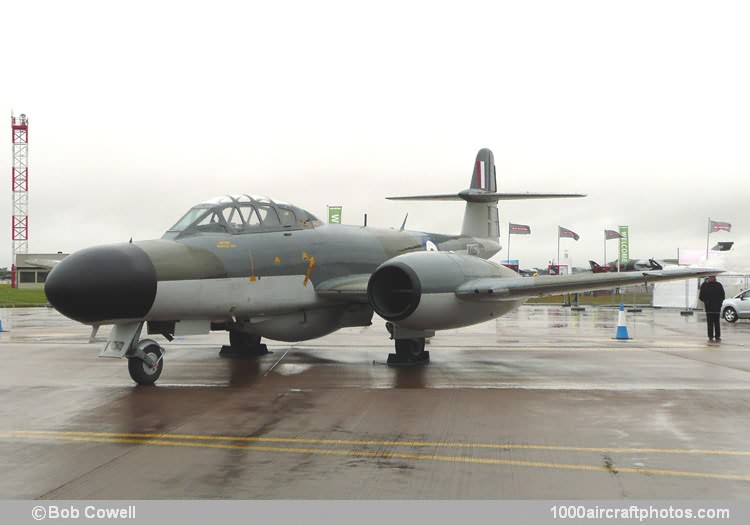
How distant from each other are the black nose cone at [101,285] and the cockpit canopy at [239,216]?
167cm

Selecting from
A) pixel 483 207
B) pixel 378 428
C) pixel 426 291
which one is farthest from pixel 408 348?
pixel 483 207

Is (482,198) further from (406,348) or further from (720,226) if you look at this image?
(720,226)

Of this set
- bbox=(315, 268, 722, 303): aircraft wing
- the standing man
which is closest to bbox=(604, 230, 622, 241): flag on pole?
the standing man

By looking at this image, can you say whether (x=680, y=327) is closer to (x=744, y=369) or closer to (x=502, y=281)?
(x=744, y=369)

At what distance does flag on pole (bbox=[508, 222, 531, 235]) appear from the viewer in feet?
153

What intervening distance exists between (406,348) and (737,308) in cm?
1995

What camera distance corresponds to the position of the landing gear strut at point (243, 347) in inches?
560

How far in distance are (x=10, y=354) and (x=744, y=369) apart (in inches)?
548

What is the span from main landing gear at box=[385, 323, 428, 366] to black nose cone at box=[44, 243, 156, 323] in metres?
4.55

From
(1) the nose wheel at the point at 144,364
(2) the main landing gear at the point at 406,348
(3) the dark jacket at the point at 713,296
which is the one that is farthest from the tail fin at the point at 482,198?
(1) the nose wheel at the point at 144,364

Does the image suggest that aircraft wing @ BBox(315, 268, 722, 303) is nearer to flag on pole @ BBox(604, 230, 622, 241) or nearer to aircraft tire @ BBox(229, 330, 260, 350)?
aircraft tire @ BBox(229, 330, 260, 350)

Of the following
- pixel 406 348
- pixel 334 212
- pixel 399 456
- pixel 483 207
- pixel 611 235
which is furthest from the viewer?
pixel 334 212

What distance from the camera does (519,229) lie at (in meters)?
46.7

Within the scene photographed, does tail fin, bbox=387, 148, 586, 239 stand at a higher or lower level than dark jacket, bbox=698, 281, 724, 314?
higher
